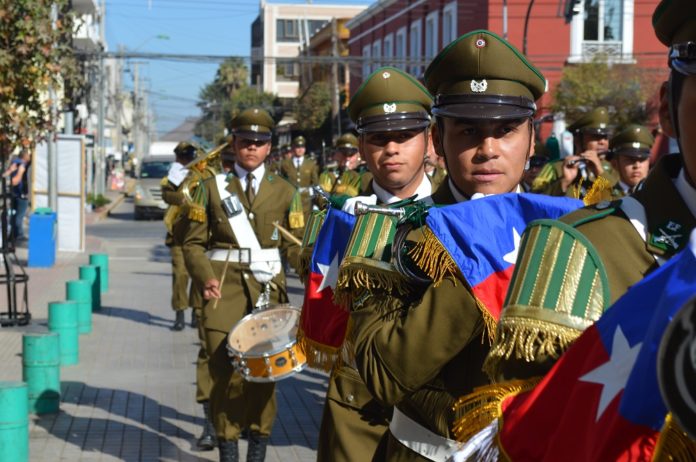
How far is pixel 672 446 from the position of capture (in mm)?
1634

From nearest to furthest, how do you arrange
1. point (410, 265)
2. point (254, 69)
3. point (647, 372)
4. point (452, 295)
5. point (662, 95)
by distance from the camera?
point (647, 372) → point (662, 95) → point (452, 295) → point (410, 265) → point (254, 69)

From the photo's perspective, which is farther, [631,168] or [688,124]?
[631,168]

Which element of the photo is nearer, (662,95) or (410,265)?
(662,95)

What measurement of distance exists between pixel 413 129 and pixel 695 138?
322 cm

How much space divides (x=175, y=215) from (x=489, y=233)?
36.2 ft

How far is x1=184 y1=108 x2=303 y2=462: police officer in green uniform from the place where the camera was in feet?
25.3

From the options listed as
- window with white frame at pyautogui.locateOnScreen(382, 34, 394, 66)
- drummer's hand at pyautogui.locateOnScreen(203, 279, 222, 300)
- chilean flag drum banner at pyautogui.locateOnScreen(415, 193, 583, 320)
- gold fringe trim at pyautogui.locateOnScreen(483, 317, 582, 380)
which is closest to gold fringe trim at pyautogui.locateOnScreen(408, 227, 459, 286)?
chilean flag drum banner at pyautogui.locateOnScreen(415, 193, 583, 320)

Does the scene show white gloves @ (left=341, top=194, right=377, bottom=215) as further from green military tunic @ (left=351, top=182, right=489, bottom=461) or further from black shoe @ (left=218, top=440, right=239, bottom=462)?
black shoe @ (left=218, top=440, right=239, bottom=462)

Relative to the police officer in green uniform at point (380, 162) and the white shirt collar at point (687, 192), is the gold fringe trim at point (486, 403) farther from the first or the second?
the police officer in green uniform at point (380, 162)

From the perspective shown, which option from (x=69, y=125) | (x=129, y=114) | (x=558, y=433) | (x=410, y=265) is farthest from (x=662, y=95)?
(x=129, y=114)

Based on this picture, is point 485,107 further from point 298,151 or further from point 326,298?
point 298,151

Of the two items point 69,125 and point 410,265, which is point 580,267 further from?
point 69,125

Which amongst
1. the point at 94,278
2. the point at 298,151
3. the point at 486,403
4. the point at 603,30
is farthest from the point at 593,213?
the point at 603,30

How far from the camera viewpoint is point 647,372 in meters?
1.62
